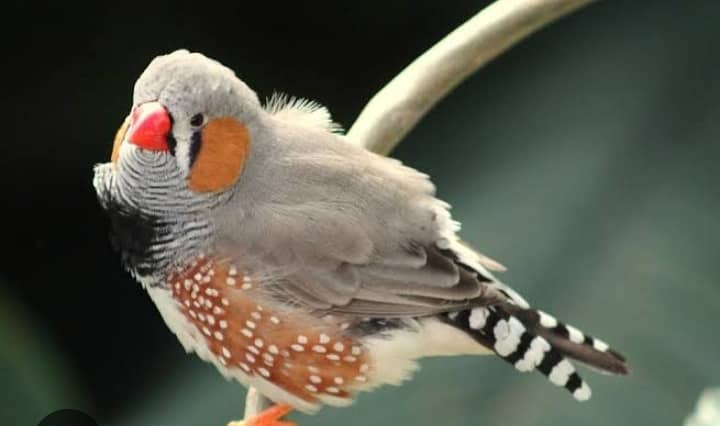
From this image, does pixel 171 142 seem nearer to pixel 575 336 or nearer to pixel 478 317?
pixel 478 317

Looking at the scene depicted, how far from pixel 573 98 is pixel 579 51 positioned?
276 mm

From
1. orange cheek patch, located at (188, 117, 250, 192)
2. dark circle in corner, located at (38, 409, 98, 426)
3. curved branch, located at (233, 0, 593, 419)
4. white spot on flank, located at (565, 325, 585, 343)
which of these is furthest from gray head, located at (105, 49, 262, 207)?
dark circle in corner, located at (38, 409, 98, 426)

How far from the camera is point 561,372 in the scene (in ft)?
4.62

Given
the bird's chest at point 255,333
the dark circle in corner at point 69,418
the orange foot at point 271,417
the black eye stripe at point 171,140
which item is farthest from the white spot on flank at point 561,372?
the dark circle in corner at point 69,418

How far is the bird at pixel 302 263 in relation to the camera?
1.36m

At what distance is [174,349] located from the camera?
2.51 m

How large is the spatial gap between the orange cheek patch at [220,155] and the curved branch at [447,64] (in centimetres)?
31

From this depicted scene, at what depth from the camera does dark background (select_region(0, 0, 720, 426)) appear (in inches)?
68.6

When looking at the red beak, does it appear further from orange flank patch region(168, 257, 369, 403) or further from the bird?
orange flank patch region(168, 257, 369, 403)

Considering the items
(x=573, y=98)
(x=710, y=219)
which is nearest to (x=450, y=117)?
(x=573, y=98)

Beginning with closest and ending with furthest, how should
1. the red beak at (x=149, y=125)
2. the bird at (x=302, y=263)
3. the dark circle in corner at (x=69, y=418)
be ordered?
1. the red beak at (x=149, y=125)
2. the bird at (x=302, y=263)
3. the dark circle in corner at (x=69, y=418)

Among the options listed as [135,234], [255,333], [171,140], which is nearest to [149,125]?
[171,140]

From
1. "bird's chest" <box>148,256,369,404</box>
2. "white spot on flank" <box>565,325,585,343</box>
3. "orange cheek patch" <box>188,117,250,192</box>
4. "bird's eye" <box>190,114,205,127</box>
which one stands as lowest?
"bird's chest" <box>148,256,369,404</box>

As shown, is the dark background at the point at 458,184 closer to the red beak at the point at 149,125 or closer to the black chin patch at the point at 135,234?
the black chin patch at the point at 135,234
